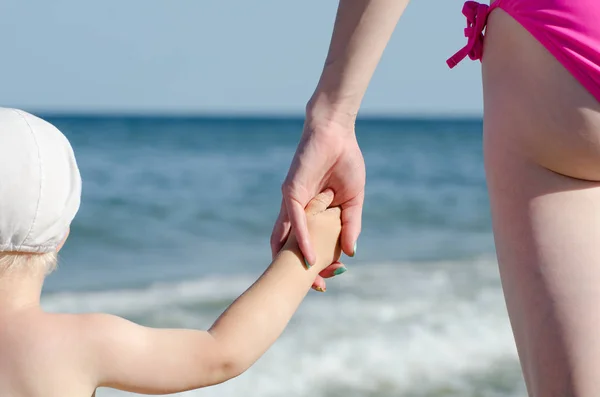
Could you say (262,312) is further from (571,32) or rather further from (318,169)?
(571,32)

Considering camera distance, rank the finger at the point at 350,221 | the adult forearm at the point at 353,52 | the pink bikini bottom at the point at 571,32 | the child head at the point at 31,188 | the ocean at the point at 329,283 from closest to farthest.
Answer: the pink bikini bottom at the point at 571,32
the child head at the point at 31,188
the adult forearm at the point at 353,52
the finger at the point at 350,221
the ocean at the point at 329,283

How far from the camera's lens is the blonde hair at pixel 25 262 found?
157cm

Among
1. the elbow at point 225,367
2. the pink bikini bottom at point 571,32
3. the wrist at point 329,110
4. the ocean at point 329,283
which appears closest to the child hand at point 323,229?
the wrist at point 329,110

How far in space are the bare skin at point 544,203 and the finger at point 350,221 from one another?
411mm

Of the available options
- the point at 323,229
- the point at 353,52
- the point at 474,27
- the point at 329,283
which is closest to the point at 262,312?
the point at 323,229

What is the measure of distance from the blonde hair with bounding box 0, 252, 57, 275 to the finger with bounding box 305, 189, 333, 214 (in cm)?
52

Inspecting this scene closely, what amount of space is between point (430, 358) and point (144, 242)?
4263 millimetres

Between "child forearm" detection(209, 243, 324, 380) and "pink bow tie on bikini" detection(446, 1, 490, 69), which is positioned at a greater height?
"pink bow tie on bikini" detection(446, 1, 490, 69)

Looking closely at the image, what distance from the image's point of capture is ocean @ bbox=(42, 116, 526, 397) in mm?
4785

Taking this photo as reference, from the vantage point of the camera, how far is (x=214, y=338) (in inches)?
67.9

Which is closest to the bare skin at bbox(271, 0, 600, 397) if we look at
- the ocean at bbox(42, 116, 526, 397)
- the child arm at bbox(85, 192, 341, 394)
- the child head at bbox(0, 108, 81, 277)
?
the child arm at bbox(85, 192, 341, 394)

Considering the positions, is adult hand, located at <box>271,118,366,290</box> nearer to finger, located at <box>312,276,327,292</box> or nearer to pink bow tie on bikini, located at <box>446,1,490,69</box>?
finger, located at <box>312,276,327,292</box>

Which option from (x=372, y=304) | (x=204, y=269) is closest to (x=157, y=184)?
(x=204, y=269)

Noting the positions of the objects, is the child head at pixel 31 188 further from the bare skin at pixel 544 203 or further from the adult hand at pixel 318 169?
the bare skin at pixel 544 203
